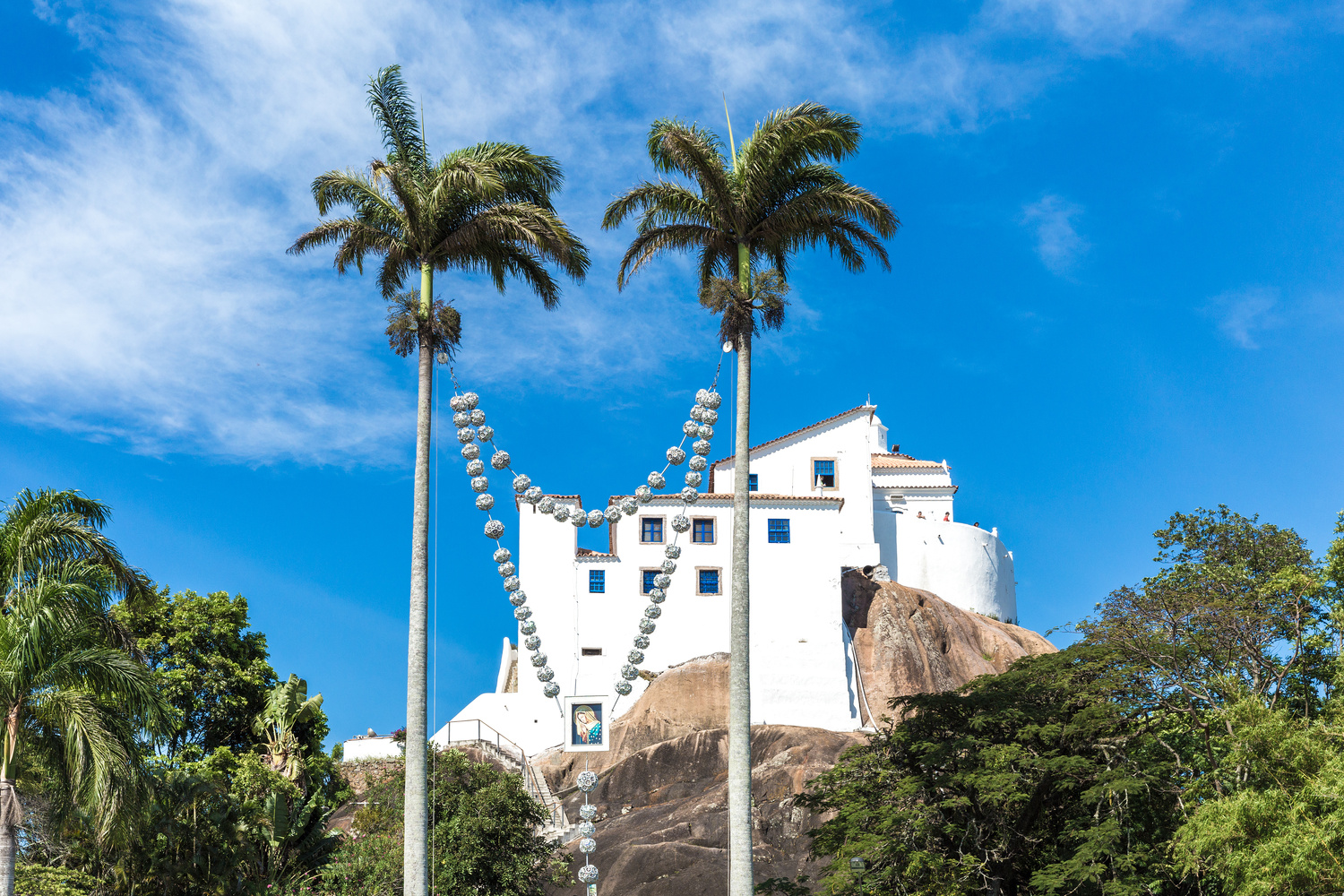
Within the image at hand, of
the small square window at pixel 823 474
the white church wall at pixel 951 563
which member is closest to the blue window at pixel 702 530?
the small square window at pixel 823 474

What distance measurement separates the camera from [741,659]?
18641 millimetres

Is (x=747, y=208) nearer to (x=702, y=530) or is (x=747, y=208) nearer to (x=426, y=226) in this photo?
(x=426, y=226)

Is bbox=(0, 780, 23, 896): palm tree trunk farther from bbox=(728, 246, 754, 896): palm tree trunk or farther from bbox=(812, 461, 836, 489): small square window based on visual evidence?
bbox=(812, 461, 836, 489): small square window

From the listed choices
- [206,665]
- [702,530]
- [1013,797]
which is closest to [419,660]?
[1013,797]

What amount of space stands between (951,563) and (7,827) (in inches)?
1928

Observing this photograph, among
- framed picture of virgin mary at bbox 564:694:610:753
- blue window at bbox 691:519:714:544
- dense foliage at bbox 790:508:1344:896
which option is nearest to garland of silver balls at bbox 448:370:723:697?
dense foliage at bbox 790:508:1344:896

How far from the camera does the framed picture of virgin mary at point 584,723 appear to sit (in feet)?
144

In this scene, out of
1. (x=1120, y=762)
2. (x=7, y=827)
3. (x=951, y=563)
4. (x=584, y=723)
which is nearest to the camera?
(x=7, y=827)

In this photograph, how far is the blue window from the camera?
49.9 metres

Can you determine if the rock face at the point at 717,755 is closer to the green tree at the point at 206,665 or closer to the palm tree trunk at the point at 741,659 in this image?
the palm tree trunk at the point at 741,659

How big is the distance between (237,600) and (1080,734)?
84.8 ft

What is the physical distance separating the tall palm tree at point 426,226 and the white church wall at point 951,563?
40.2 metres

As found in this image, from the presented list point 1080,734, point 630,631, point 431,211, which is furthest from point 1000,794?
point 630,631

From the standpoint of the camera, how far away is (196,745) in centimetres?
3462
